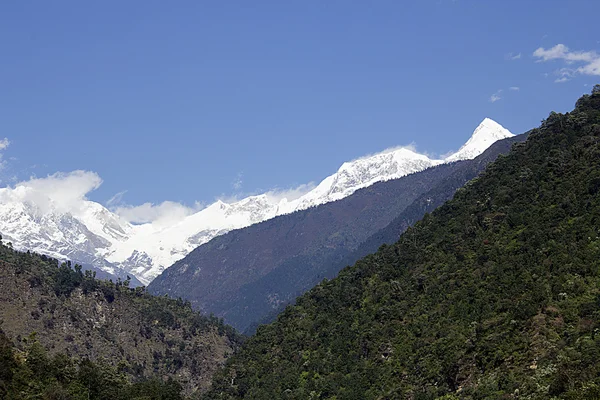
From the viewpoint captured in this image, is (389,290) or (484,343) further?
(389,290)

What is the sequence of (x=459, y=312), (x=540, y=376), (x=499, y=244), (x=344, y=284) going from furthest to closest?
(x=344, y=284)
(x=499, y=244)
(x=459, y=312)
(x=540, y=376)

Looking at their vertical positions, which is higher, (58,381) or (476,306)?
(58,381)

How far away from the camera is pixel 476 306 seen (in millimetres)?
115688

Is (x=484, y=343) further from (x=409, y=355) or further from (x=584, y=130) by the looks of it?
(x=584, y=130)

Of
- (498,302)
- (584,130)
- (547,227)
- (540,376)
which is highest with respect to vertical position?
(584,130)

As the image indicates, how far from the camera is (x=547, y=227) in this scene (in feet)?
393

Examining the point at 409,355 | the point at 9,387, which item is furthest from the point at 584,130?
the point at 9,387

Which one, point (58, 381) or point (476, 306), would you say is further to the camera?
point (58, 381)

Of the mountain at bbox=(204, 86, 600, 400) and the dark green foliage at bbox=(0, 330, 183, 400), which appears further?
the dark green foliage at bbox=(0, 330, 183, 400)

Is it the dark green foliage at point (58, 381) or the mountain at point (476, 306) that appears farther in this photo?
the dark green foliage at point (58, 381)

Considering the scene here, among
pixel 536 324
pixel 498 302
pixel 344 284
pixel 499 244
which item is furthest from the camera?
pixel 344 284

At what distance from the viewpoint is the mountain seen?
96438 mm

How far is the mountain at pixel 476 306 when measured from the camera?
96.4 metres

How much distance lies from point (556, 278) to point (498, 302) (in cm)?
915
